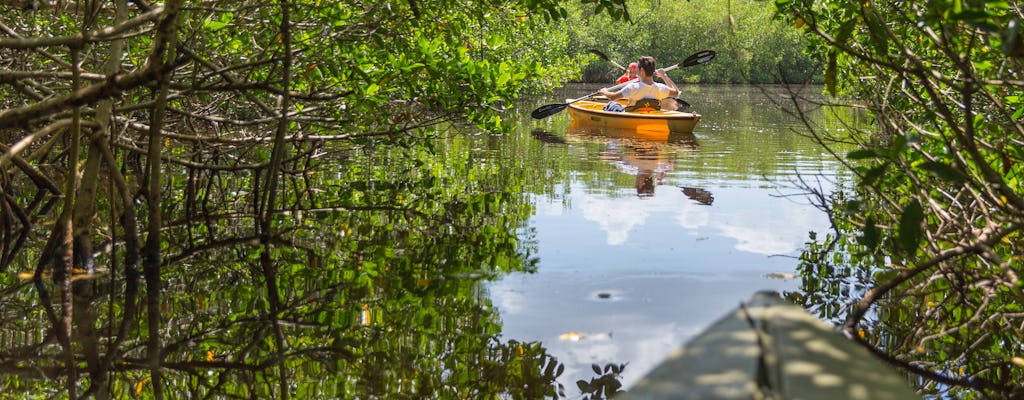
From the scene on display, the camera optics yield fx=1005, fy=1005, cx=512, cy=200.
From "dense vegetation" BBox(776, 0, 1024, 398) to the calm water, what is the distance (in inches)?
24.1

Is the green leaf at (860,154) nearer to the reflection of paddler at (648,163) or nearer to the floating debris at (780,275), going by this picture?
the floating debris at (780,275)

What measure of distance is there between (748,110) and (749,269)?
22015 millimetres

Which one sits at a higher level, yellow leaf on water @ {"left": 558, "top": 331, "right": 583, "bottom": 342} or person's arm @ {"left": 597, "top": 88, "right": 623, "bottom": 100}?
person's arm @ {"left": 597, "top": 88, "right": 623, "bottom": 100}

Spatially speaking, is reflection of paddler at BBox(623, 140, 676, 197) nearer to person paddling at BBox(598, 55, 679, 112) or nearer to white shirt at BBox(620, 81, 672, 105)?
person paddling at BBox(598, 55, 679, 112)

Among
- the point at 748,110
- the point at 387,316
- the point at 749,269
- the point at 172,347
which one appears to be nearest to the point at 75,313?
the point at 172,347

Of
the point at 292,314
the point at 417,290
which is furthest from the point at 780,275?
the point at 292,314

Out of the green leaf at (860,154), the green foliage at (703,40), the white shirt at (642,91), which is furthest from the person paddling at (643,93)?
the green foliage at (703,40)

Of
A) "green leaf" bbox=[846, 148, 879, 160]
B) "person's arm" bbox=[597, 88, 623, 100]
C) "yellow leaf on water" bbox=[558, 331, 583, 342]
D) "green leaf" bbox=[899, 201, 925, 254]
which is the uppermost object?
"person's arm" bbox=[597, 88, 623, 100]

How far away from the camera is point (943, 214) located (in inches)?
183

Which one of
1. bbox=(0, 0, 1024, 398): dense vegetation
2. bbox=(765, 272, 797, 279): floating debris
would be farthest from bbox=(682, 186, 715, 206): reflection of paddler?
bbox=(765, 272, 797, 279): floating debris

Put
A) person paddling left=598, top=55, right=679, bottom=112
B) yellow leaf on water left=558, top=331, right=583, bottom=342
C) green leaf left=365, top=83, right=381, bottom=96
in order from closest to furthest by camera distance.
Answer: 1. yellow leaf on water left=558, top=331, right=583, bottom=342
2. green leaf left=365, top=83, right=381, bottom=96
3. person paddling left=598, top=55, right=679, bottom=112

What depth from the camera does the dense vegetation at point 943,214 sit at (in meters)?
3.41

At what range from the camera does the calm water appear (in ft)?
16.1

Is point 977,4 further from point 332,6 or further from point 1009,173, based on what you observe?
point 332,6
